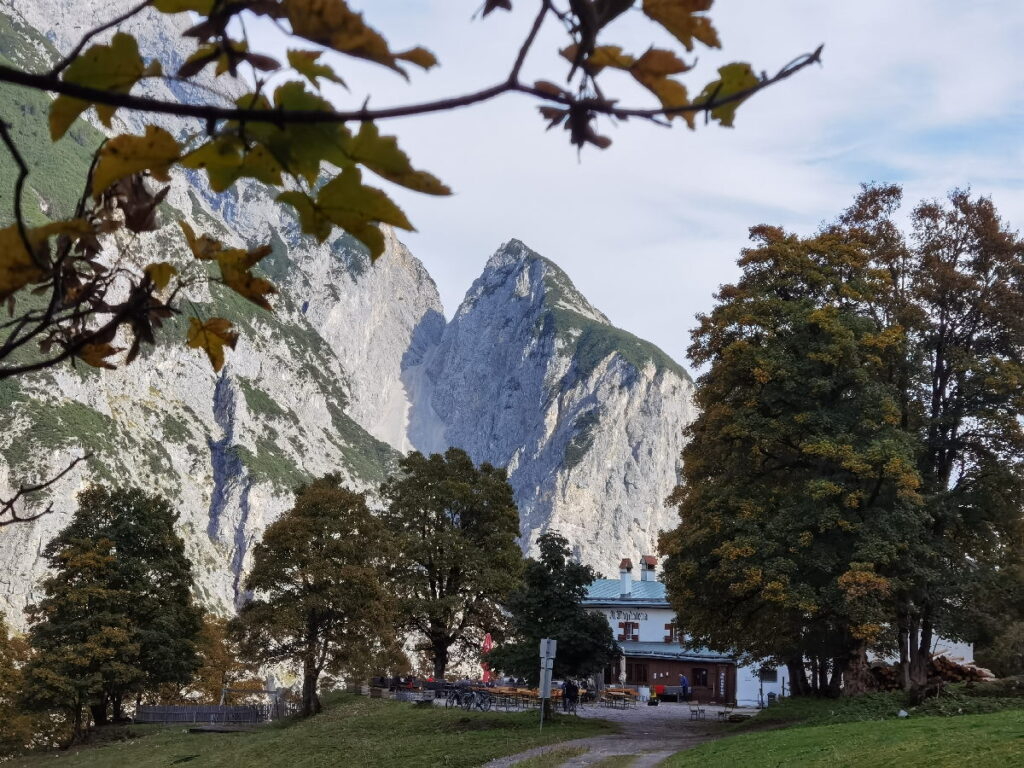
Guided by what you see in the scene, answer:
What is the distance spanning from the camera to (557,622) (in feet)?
99.0

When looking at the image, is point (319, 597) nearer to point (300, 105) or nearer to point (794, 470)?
point (794, 470)

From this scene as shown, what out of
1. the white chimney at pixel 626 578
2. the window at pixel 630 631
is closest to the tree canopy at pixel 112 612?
the window at pixel 630 631

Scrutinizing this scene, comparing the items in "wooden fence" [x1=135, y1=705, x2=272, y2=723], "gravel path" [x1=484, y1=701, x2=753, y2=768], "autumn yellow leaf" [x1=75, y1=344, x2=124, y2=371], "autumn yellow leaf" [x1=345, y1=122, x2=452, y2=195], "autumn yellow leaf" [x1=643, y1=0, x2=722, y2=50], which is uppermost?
"autumn yellow leaf" [x1=643, y1=0, x2=722, y2=50]

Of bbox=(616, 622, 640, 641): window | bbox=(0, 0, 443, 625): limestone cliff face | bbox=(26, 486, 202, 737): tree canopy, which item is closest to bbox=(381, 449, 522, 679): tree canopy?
bbox=(26, 486, 202, 737): tree canopy

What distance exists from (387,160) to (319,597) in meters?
38.0

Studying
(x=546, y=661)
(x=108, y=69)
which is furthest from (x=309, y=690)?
(x=108, y=69)

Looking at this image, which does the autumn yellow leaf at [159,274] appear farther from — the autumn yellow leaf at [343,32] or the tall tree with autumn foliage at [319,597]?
the tall tree with autumn foliage at [319,597]

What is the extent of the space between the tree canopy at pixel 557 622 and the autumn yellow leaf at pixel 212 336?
28.6 m

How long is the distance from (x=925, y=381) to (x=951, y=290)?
2.68 meters

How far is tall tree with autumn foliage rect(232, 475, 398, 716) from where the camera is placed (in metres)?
37.5

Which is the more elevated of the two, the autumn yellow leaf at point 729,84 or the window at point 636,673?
the autumn yellow leaf at point 729,84

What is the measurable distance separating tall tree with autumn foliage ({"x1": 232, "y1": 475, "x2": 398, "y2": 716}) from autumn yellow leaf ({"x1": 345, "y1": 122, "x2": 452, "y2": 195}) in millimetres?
37294

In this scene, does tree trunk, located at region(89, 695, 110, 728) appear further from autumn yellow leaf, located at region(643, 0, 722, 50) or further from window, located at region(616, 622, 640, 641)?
autumn yellow leaf, located at region(643, 0, 722, 50)

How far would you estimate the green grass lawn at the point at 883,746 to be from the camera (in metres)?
12.0
